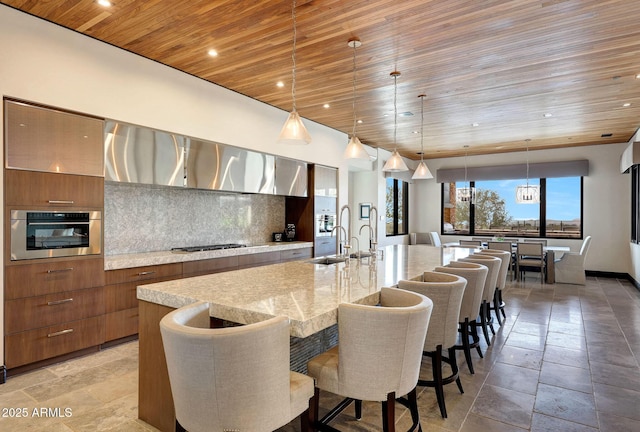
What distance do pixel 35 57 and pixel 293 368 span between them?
3.21 metres

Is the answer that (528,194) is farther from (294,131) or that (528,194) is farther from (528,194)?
(294,131)

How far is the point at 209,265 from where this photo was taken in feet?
13.9

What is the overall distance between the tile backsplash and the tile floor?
119 centimetres

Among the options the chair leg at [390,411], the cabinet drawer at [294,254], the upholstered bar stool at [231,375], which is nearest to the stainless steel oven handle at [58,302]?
the upholstered bar stool at [231,375]

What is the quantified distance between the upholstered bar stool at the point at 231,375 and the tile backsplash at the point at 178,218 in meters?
2.95

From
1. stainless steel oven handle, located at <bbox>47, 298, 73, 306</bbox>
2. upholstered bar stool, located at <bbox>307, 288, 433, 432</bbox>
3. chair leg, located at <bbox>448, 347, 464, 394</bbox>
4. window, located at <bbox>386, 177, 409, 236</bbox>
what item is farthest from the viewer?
window, located at <bbox>386, 177, 409, 236</bbox>

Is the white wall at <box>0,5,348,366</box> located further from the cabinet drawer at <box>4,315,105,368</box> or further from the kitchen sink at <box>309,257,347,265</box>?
the kitchen sink at <box>309,257,347,265</box>

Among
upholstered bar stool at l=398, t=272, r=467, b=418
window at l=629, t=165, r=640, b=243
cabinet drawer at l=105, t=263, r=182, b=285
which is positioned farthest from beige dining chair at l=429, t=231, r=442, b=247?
upholstered bar stool at l=398, t=272, r=467, b=418

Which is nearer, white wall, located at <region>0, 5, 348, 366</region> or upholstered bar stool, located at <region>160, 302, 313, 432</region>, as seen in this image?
upholstered bar stool, located at <region>160, 302, 313, 432</region>

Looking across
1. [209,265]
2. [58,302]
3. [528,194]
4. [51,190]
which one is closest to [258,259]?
[209,265]

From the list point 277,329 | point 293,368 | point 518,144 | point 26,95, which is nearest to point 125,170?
point 26,95

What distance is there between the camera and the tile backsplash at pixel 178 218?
3.85 m

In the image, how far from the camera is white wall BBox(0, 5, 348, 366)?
2.80 metres

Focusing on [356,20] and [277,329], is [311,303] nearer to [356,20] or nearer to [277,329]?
[277,329]
